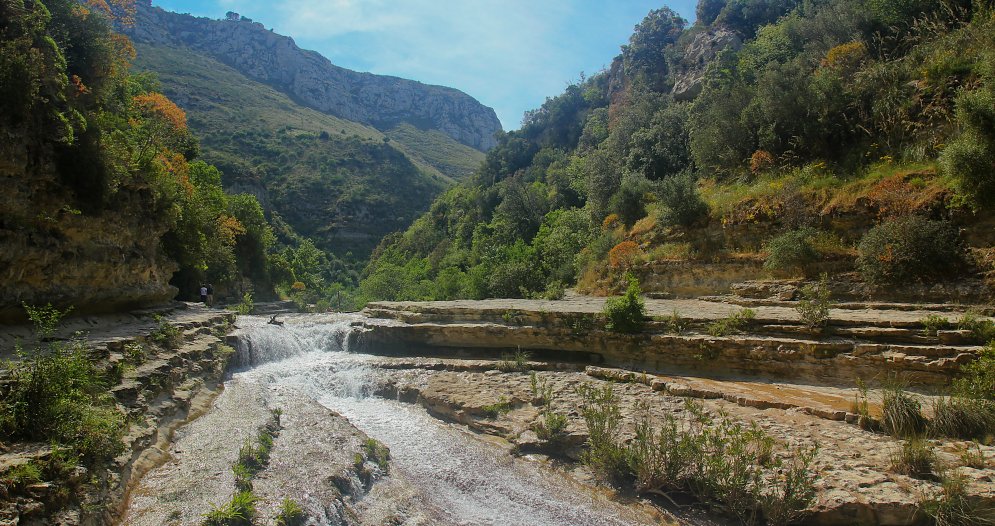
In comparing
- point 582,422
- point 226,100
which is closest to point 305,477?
point 582,422

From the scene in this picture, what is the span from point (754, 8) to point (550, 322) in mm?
36991

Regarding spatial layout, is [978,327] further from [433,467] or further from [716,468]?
[433,467]

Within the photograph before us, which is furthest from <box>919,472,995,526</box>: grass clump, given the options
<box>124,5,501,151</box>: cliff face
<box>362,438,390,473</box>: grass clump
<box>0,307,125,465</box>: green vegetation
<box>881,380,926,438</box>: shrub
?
<box>124,5,501,151</box>: cliff face

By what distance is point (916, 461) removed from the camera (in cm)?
632

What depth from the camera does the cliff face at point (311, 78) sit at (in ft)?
338

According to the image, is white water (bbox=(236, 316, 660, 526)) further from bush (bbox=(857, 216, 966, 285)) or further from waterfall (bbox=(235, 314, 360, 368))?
bush (bbox=(857, 216, 966, 285))

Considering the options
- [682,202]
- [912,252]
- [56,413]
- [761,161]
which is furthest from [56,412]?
[761,161]

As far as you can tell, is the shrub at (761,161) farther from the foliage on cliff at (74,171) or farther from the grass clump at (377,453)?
the foliage on cliff at (74,171)

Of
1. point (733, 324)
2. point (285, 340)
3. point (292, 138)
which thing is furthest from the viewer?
point (292, 138)

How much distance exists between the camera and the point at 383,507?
6629 millimetres

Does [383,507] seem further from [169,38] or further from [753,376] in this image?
[169,38]

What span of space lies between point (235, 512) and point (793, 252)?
14697 mm

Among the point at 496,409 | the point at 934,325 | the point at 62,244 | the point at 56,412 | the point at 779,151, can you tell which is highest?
the point at 779,151

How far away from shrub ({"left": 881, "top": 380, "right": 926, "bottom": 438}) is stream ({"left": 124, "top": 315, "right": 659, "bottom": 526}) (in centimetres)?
424
